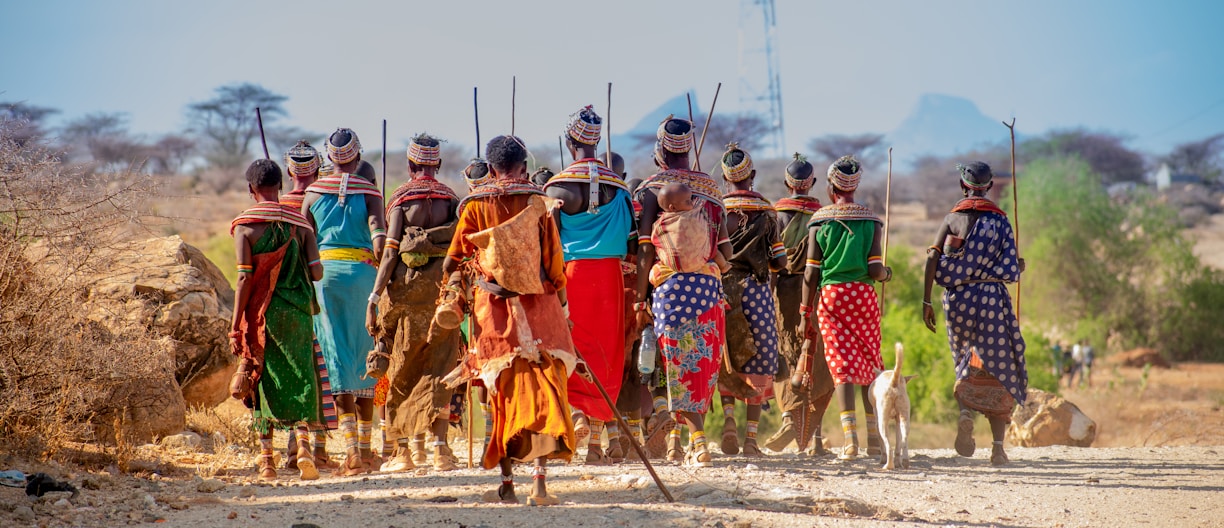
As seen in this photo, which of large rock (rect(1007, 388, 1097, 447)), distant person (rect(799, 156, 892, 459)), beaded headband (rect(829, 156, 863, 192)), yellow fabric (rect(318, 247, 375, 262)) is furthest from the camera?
large rock (rect(1007, 388, 1097, 447))

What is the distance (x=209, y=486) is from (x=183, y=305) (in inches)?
99.4

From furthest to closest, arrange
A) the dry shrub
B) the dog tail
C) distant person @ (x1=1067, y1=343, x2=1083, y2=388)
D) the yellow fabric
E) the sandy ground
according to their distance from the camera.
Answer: distant person @ (x1=1067, y1=343, x2=1083, y2=388) → the yellow fabric → the dog tail → the dry shrub → the sandy ground

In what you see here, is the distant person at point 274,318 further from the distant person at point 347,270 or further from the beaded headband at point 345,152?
the beaded headband at point 345,152

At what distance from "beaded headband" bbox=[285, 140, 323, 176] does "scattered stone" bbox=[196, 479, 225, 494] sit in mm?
2221

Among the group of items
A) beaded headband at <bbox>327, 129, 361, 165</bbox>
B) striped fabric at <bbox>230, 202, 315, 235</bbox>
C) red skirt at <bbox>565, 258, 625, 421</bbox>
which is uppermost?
beaded headband at <bbox>327, 129, 361, 165</bbox>

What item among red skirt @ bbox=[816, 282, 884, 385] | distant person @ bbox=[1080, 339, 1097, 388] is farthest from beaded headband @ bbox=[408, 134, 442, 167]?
distant person @ bbox=[1080, 339, 1097, 388]

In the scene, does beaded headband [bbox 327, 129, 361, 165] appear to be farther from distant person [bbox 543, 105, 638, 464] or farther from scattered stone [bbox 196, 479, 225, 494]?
scattered stone [bbox 196, 479, 225, 494]

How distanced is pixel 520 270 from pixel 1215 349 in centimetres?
2696

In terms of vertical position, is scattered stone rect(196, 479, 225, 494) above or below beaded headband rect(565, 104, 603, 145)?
below

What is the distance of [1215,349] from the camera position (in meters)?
28.1

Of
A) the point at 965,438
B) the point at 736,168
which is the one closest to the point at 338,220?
the point at 736,168

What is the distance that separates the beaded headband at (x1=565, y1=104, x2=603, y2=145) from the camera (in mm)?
7242

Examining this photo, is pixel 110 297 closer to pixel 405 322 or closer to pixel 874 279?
pixel 405 322

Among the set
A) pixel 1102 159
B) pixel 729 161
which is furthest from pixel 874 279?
pixel 1102 159
